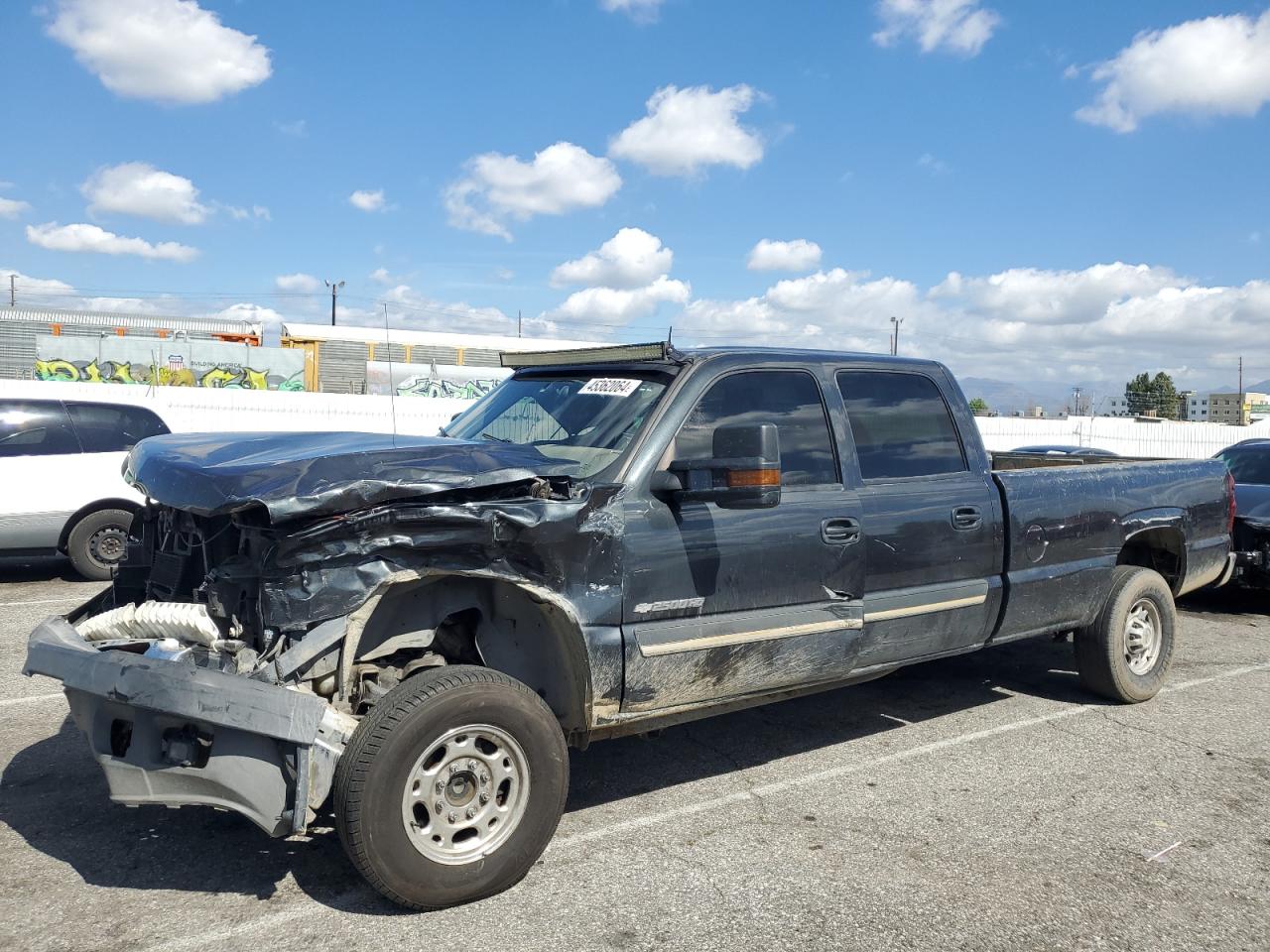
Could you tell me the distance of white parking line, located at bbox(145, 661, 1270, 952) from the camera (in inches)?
129

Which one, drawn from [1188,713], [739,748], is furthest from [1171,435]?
[739,748]

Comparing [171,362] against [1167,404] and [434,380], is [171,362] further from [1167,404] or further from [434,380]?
[1167,404]

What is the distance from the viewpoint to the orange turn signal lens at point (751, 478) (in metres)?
3.79

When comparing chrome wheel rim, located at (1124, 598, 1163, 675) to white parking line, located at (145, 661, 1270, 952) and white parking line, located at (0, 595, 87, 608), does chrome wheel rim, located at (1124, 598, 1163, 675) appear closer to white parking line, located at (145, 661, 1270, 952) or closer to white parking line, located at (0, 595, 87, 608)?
white parking line, located at (145, 661, 1270, 952)

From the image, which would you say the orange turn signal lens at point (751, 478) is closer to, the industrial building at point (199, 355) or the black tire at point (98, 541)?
the black tire at point (98, 541)

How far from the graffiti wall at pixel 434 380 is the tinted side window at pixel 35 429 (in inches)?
683

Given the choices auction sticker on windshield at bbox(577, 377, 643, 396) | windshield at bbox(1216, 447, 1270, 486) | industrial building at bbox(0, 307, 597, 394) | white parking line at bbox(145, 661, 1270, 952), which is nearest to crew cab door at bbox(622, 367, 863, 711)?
auction sticker on windshield at bbox(577, 377, 643, 396)

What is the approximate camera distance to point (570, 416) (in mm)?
4562

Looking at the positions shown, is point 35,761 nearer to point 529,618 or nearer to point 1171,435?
point 529,618

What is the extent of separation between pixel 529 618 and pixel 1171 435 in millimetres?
26642

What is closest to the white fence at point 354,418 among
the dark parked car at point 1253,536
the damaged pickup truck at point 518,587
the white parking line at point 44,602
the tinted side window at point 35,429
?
the tinted side window at point 35,429

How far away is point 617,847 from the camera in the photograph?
13.1 feet

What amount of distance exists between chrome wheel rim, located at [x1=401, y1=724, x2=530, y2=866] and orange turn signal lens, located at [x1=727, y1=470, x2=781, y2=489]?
4.07 ft

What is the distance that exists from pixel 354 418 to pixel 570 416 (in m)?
15.5
